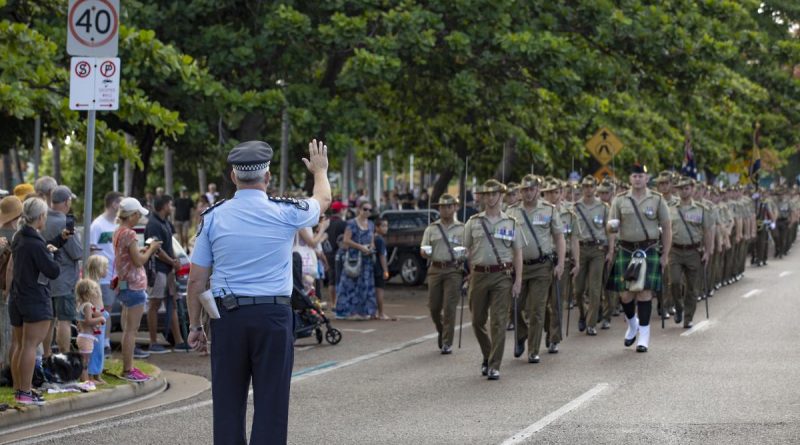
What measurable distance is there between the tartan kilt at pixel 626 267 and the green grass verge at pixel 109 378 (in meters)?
5.52

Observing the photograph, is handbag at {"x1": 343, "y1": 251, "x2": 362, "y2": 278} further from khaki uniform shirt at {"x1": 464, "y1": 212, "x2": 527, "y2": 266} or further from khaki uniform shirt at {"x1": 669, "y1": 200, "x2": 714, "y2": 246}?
khaki uniform shirt at {"x1": 464, "y1": 212, "x2": 527, "y2": 266}

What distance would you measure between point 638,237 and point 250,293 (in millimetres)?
9961

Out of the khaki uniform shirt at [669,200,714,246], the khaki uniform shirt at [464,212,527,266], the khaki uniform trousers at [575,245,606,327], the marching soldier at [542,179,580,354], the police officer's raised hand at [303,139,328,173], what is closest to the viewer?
the police officer's raised hand at [303,139,328,173]

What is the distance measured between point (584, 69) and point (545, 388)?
40.4ft

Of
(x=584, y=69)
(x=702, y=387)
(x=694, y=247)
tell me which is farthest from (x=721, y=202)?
(x=702, y=387)

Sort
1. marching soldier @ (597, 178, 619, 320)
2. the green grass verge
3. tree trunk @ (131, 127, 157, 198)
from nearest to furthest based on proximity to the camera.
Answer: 1. the green grass verge
2. marching soldier @ (597, 178, 619, 320)
3. tree trunk @ (131, 127, 157, 198)

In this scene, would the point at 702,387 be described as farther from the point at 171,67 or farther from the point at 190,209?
the point at 190,209

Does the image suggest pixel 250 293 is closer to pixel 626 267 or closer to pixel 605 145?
pixel 626 267

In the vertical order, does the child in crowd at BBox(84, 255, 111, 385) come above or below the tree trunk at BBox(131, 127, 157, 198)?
below

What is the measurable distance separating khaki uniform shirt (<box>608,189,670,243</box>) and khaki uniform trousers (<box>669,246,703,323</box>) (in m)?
2.04

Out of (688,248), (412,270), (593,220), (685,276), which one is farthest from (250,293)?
(412,270)

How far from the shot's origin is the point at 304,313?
54.0ft

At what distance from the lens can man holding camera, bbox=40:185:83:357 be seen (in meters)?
12.5

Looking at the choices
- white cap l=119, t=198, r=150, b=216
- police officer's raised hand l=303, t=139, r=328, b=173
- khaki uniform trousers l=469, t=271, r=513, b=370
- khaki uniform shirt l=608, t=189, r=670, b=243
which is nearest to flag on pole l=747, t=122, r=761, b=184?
khaki uniform shirt l=608, t=189, r=670, b=243
